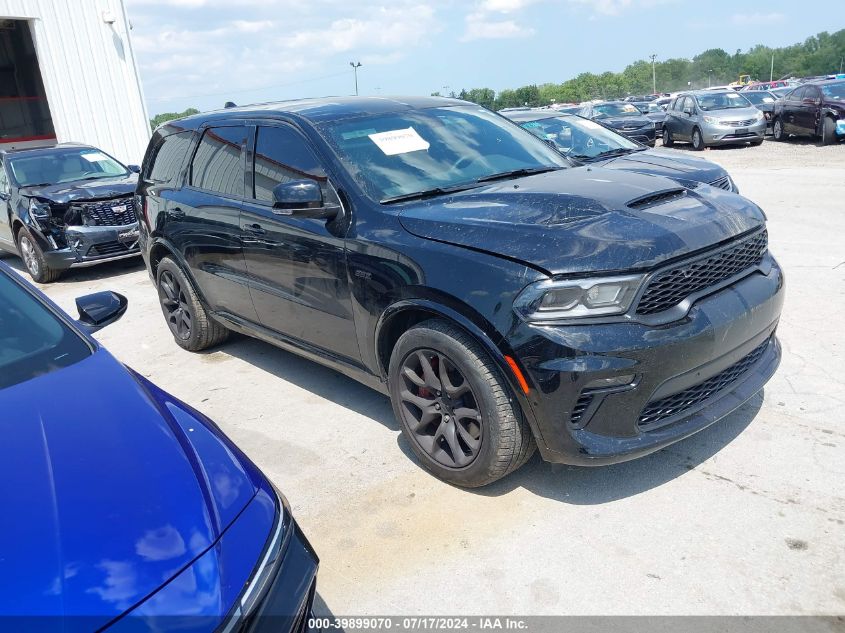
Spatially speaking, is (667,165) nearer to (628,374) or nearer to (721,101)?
(628,374)

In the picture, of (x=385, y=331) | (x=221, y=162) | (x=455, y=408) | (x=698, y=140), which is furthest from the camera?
(x=698, y=140)

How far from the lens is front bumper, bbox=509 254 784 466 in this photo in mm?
2713

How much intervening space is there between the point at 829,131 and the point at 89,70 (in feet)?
58.3

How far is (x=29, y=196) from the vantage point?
8.90 meters

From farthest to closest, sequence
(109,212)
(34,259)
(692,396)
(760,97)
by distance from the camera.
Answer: (760,97)
(34,259)
(109,212)
(692,396)

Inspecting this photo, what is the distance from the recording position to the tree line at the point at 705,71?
114m

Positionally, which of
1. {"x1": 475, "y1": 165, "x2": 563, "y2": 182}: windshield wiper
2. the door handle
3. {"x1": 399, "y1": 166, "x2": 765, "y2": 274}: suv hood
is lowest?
the door handle

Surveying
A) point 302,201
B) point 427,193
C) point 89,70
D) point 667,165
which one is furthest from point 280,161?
point 89,70

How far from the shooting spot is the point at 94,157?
10.1m

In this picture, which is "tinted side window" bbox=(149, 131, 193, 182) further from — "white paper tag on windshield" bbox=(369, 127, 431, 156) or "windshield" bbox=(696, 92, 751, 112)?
"windshield" bbox=(696, 92, 751, 112)

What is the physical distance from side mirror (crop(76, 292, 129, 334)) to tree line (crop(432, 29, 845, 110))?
10886 centimetres

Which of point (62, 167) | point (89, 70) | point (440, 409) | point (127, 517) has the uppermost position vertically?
point (89, 70)

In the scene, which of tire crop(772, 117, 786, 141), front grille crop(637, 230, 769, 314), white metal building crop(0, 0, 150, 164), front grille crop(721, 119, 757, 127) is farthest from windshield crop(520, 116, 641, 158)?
tire crop(772, 117, 786, 141)

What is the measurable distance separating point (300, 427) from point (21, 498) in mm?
2368
